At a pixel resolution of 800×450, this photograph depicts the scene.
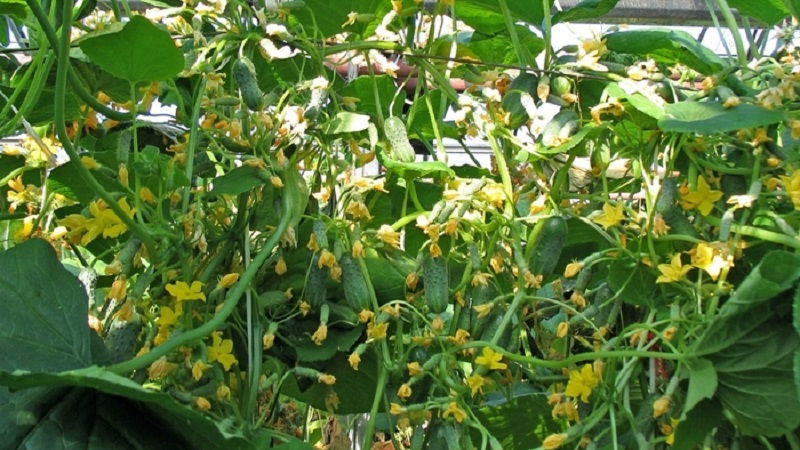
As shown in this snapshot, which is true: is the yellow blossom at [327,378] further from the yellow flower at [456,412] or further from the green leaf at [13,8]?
the green leaf at [13,8]

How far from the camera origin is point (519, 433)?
3.20 feet

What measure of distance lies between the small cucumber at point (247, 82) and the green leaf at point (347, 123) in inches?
3.2

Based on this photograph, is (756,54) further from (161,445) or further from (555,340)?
(161,445)

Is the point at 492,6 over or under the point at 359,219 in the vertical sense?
over

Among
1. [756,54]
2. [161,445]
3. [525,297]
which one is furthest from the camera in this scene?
[756,54]

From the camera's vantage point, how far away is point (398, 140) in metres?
0.91

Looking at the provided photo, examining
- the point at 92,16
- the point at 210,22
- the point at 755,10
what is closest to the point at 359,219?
the point at 210,22

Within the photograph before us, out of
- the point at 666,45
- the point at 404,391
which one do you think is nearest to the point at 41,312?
the point at 404,391

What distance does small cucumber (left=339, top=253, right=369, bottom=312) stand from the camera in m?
0.84

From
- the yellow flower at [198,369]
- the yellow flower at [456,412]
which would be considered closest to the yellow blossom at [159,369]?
the yellow flower at [198,369]

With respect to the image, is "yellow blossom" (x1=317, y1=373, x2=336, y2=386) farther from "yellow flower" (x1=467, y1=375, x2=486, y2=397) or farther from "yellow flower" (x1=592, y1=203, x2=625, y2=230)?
"yellow flower" (x1=592, y1=203, x2=625, y2=230)

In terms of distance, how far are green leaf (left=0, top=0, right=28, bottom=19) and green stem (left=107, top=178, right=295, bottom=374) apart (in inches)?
12.9

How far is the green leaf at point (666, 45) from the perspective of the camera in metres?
0.92

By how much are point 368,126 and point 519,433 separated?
350 mm
